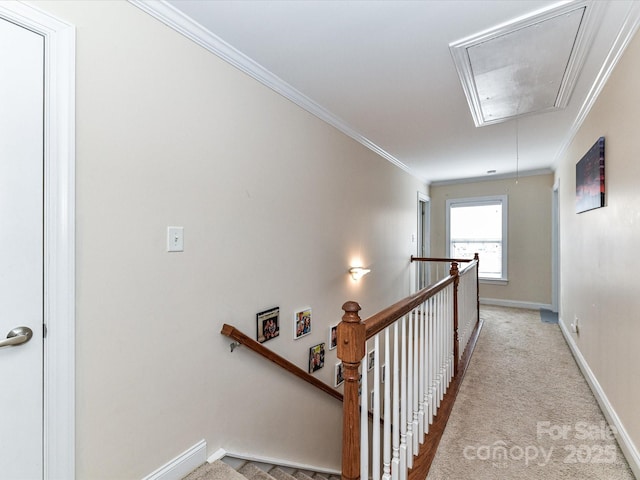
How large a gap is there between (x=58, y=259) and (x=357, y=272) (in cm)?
259

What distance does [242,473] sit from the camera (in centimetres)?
183

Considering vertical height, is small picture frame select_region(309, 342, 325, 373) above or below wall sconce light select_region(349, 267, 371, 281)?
below

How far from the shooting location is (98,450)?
4.26 feet

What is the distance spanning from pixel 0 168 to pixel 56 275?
0.42 m

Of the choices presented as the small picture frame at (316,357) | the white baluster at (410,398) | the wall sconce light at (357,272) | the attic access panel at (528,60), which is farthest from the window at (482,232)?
the white baluster at (410,398)

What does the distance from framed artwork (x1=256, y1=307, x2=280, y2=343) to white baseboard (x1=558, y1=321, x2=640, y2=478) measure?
2.11m

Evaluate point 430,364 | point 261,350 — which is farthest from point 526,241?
point 261,350

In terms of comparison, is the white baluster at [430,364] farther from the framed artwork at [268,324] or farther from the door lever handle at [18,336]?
the door lever handle at [18,336]

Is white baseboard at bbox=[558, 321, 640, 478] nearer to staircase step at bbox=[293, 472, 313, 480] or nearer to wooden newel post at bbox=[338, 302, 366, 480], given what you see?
wooden newel post at bbox=[338, 302, 366, 480]

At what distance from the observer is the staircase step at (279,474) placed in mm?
2020

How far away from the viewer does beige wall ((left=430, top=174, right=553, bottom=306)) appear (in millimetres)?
5273

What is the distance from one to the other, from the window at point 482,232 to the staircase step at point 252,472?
17.5ft

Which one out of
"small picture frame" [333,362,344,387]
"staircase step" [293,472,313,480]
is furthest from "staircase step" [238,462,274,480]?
"small picture frame" [333,362,344,387]

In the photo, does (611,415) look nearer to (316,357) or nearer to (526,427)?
(526,427)
